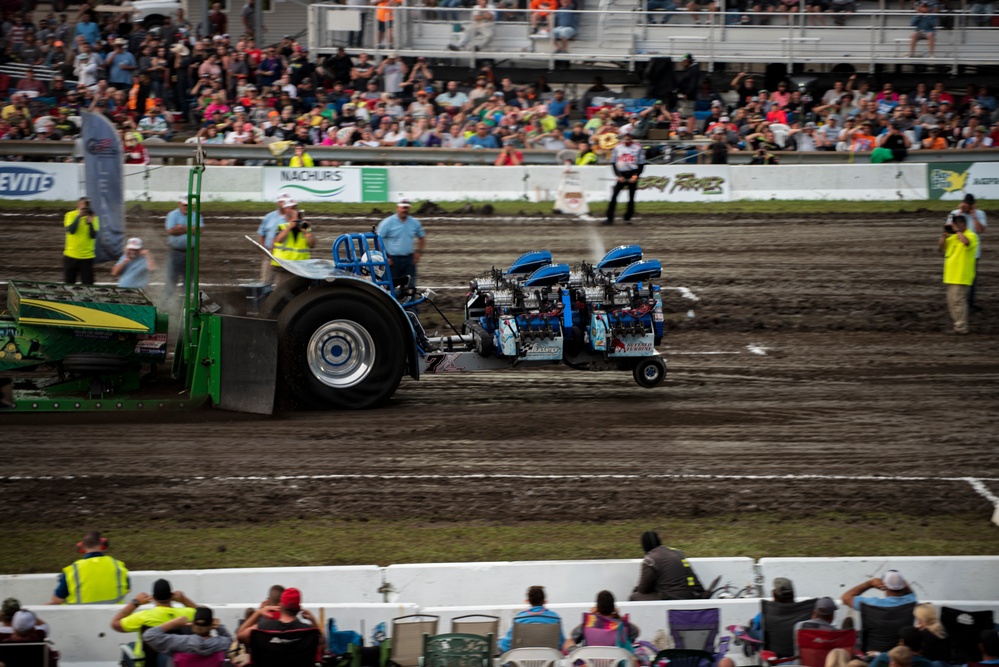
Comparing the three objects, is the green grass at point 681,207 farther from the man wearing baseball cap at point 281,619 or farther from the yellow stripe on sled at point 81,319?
the man wearing baseball cap at point 281,619

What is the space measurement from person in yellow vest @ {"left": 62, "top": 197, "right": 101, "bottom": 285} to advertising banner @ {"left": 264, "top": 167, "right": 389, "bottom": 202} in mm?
5827

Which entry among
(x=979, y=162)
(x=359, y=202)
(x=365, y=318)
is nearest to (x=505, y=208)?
(x=359, y=202)

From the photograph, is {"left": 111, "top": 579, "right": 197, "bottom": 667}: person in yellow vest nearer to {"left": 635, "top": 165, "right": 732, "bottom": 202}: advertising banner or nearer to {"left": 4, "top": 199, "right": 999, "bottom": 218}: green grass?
{"left": 4, "top": 199, "right": 999, "bottom": 218}: green grass

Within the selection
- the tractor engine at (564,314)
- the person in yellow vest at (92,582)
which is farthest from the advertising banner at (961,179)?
the person in yellow vest at (92,582)

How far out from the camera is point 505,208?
64.8ft

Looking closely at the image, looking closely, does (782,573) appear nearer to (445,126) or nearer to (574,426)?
(574,426)

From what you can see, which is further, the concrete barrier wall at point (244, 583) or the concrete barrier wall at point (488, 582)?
the concrete barrier wall at point (488, 582)

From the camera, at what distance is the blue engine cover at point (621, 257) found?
1154cm

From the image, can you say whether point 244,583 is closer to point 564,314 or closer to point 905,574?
point 905,574

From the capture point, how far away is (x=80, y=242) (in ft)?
46.4

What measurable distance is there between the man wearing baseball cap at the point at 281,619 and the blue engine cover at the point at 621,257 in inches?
234

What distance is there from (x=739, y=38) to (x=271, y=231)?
1578cm

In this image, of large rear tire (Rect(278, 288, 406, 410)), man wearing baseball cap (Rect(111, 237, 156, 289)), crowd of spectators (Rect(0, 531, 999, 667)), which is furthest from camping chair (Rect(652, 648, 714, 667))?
man wearing baseball cap (Rect(111, 237, 156, 289))

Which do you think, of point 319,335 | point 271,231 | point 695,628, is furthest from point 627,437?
point 271,231
